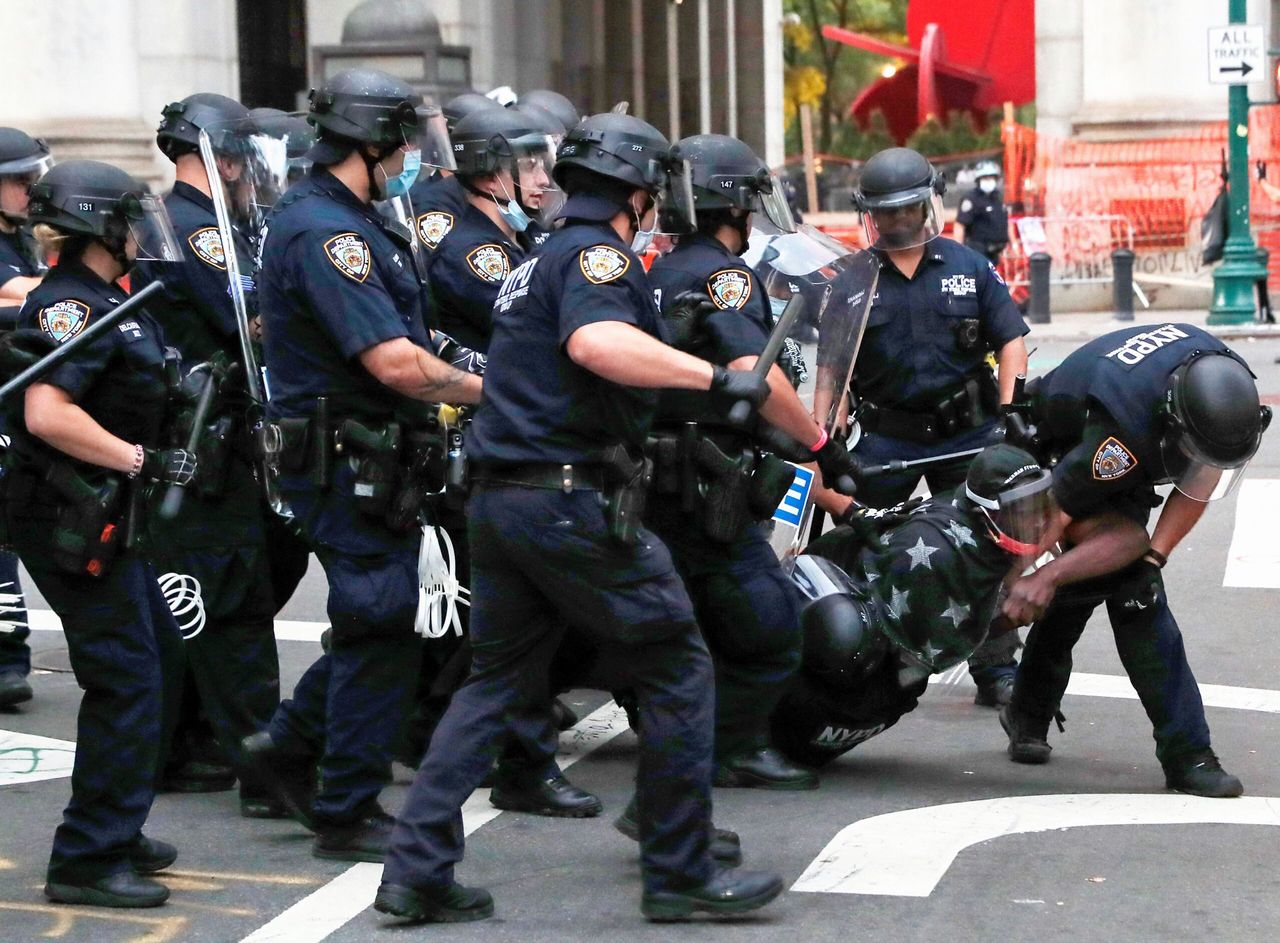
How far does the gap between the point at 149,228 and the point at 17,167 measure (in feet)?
7.38

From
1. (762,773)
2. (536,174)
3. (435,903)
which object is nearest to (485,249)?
(536,174)

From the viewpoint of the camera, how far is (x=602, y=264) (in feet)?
15.1

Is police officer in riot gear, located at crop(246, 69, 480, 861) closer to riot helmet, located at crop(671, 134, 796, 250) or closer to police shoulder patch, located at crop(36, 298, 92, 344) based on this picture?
police shoulder patch, located at crop(36, 298, 92, 344)

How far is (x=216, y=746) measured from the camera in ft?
20.6

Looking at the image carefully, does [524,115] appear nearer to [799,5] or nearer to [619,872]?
[619,872]

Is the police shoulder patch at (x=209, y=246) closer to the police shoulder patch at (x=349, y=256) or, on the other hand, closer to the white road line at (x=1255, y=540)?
the police shoulder patch at (x=349, y=256)

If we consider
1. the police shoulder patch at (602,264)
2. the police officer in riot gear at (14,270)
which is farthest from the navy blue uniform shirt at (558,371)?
the police officer in riot gear at (14,270)


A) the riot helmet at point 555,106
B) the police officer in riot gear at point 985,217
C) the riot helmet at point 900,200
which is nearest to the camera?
the riot helmet at point 900,200

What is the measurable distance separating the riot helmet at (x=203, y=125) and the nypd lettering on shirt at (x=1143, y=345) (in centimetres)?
269

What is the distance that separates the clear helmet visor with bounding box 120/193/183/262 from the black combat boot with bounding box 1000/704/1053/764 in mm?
2884

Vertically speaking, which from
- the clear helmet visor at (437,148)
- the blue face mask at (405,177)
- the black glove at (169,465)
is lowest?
the black glove at (169,465)

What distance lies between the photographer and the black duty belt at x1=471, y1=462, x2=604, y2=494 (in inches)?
184

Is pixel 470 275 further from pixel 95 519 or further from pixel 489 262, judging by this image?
pixel 95 519

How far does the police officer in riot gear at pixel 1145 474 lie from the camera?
533cm
